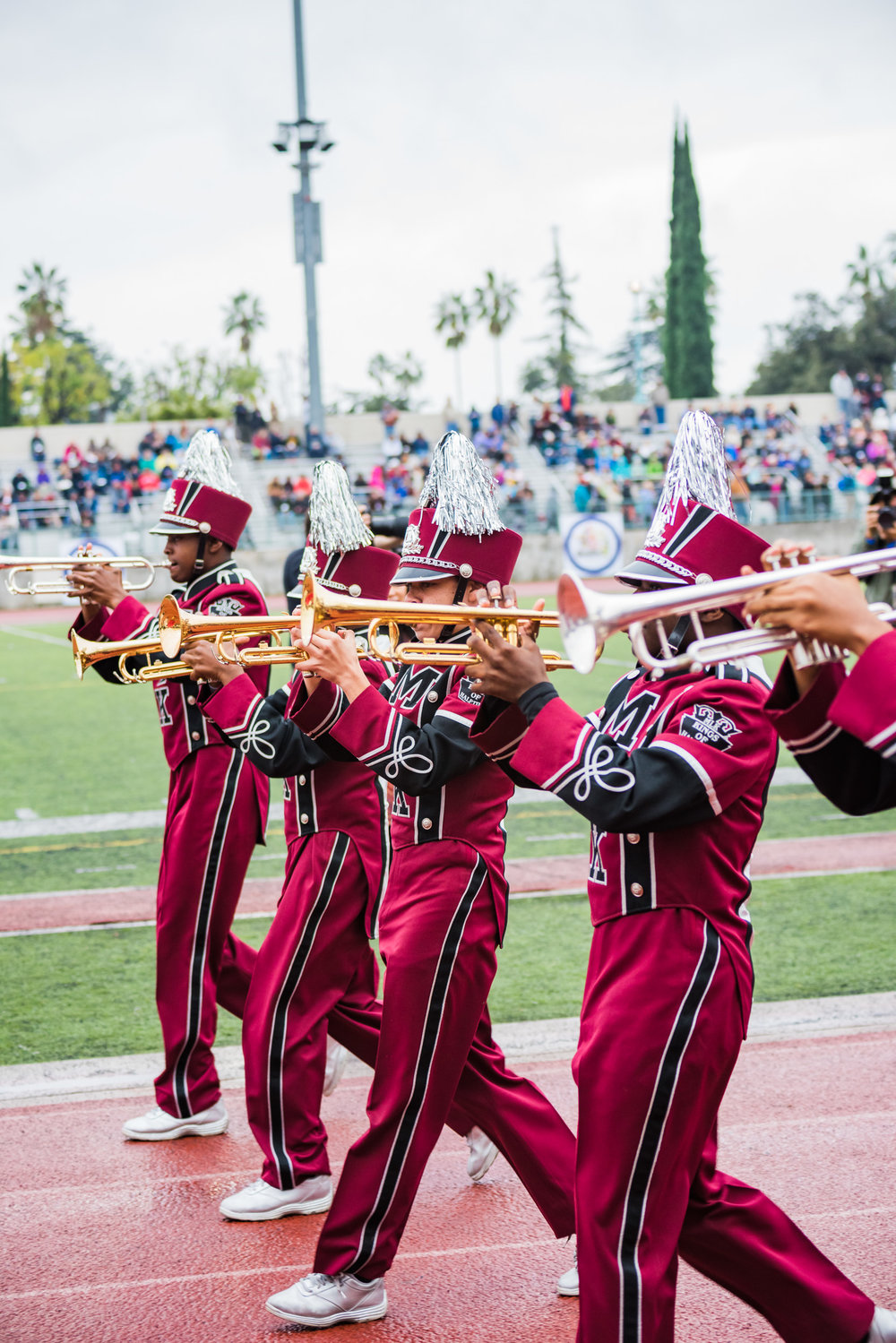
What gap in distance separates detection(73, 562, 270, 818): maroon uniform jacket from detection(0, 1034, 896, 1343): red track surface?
1.36 m

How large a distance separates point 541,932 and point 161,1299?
12.4ft

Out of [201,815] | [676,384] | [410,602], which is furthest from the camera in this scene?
[676,384]

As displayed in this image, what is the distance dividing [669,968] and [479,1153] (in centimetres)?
194

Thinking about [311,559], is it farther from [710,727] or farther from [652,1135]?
[652,1135]

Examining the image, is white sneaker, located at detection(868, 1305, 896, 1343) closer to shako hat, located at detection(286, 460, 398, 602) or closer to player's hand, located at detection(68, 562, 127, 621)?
shako hat, located at detection(286, 460, 398, 602)

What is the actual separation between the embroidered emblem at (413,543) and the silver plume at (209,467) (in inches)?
57.4

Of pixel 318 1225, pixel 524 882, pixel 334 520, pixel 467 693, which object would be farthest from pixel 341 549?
pixel 524 882

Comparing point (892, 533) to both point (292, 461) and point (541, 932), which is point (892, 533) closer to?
point (541, 932)

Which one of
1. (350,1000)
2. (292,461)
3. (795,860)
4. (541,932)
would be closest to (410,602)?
(350,1000)

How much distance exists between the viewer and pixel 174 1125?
5.14 metres

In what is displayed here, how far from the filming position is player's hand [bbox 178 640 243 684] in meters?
4.67

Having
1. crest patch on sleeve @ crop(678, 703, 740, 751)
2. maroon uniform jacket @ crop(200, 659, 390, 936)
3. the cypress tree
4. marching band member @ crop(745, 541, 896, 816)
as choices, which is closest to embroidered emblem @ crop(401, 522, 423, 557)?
maroon uniform jacket @ crop(200, 659, 390, 936)

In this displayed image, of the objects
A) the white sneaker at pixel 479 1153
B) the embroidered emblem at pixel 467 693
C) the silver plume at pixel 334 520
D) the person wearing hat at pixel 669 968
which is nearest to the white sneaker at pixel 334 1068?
the white sneaker at pixel 479 1153

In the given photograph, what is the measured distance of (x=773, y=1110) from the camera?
5250 mm
